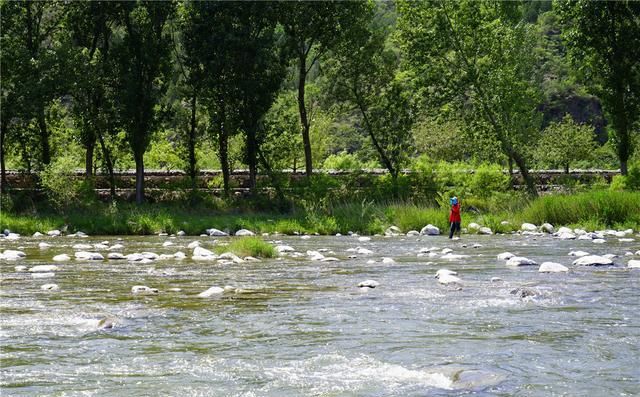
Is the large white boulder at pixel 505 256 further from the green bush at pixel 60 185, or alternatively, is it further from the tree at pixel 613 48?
the tree at pixel 613 48

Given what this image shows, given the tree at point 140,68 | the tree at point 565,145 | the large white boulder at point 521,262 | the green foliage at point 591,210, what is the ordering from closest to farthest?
the large white boulder at point 521,262
the green foliage at point 591,210
the tree at point 140,68
the tree at point 565,145

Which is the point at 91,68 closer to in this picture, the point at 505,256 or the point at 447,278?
the point at 505,256

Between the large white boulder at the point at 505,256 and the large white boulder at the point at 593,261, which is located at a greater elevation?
the large white boulder at the point at 593,261

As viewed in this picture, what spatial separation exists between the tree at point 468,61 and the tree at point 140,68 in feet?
38.8

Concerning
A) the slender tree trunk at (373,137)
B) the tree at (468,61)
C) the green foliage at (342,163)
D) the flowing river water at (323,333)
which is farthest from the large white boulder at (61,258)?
the green foliage at (342,163)

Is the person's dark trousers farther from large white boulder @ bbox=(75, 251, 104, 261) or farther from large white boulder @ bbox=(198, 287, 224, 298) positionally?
large white boulder @ bbox=(198, 287, 224, 298)

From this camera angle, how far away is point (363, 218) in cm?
3005

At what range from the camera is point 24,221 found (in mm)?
31203

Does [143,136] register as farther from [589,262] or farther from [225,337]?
[225,337]

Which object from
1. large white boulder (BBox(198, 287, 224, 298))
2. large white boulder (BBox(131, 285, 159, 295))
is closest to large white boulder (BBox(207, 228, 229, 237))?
large white boulder (BBox(131, 285, 159, 295))

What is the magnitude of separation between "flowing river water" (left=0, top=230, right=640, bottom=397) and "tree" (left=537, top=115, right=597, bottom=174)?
50654mm

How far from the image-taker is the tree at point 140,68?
126 ft

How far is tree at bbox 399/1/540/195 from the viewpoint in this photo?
39.2 meters

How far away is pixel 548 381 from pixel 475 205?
27975 millimetres
